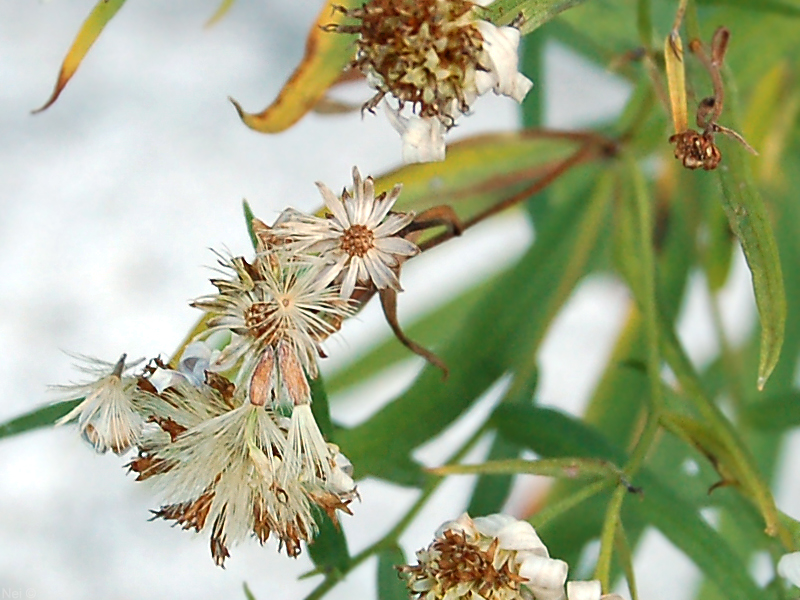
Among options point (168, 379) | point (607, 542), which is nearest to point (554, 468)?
point (607, 542)

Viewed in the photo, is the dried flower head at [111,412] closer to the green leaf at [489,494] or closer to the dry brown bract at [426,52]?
the dry brown bract at [426,52]

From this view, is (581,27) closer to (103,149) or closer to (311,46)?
(311,46)

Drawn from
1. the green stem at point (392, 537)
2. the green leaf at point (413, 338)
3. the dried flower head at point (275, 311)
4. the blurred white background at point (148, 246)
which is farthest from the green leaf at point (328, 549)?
the blurred white background at point (148, 246)

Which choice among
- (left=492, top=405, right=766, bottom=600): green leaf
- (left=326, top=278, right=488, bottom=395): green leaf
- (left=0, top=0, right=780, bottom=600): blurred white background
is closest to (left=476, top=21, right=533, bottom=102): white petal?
(left=492, top=405, right=766, bottom=600): green leaf

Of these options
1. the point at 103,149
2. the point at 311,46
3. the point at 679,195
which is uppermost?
the point at 311,46

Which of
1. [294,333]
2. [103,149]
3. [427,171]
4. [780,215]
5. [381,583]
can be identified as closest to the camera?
[294,333]

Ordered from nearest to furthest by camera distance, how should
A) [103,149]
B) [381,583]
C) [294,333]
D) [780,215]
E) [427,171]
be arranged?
[294,333], [381,583], [427,171], [780,215], [103,149]

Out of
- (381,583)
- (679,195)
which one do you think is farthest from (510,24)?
(679,195)

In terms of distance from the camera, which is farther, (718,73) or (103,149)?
(103,149)
